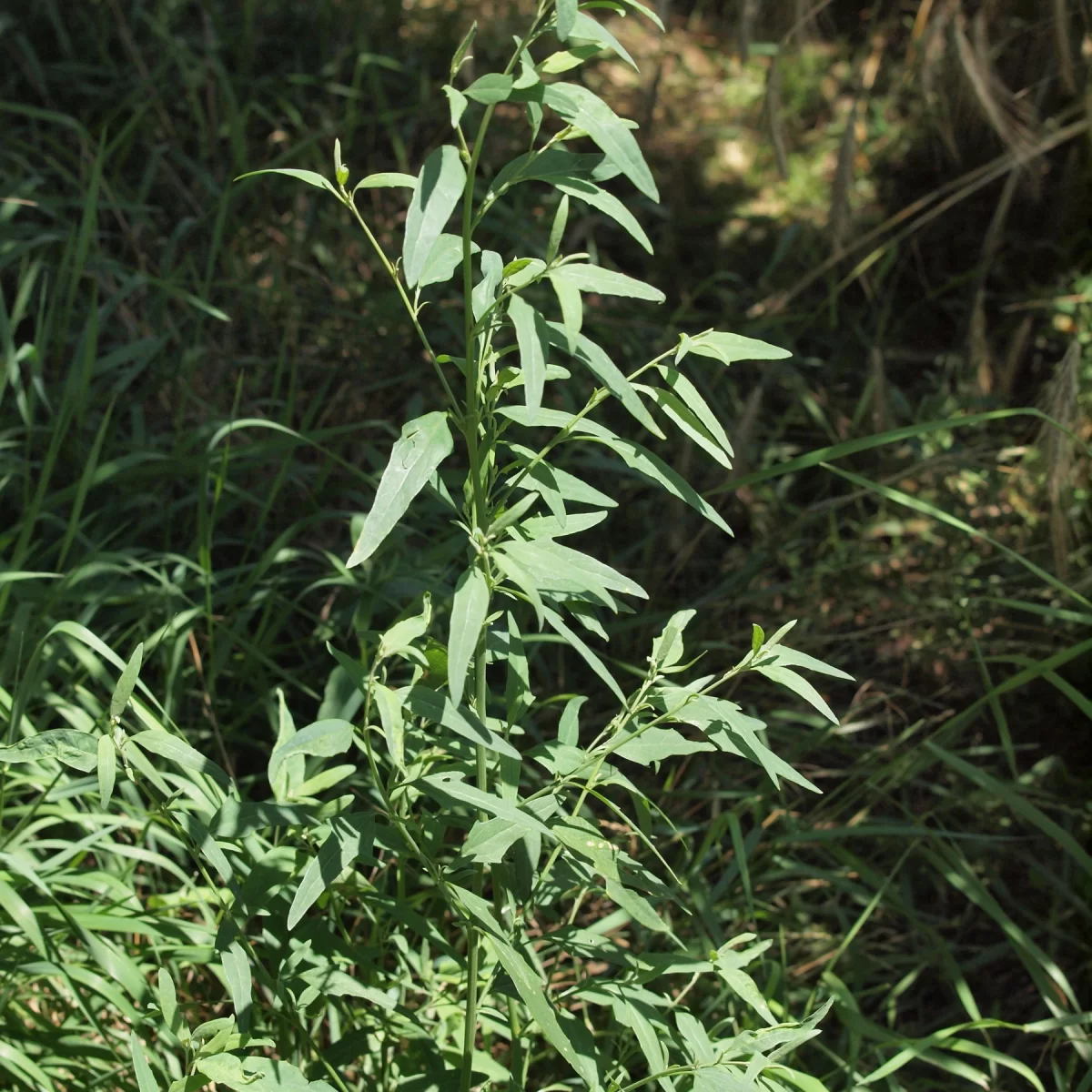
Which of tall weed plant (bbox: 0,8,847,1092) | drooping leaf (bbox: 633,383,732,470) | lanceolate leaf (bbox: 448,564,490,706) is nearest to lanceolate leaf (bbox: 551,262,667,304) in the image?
tall weed plant (bbox: 0,8,847,1092)

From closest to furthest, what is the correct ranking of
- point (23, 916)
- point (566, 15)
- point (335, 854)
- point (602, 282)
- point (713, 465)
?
point (566, 15), point (602, 282), point (335, 854), point (23, 916), point (713, 465)

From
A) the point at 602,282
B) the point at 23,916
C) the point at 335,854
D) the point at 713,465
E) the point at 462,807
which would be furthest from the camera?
the point at 713,465

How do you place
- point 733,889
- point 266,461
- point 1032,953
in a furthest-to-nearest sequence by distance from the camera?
1. point 266,461
2. point 733,889
3. point 1032,953

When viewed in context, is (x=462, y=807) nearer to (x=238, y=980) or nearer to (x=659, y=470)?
(x=238, y=980)

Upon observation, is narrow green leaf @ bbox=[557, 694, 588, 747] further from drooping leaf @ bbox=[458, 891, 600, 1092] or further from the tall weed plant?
drooping leaf @ bbox=[458, 891, 600, 1092]

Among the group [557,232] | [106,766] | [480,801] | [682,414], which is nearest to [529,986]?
[480,801]

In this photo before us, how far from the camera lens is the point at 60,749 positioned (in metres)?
1.06

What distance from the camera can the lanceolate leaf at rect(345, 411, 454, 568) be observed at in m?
0.88

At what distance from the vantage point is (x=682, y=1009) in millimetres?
1188

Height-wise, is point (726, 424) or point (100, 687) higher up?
point (726, 424)

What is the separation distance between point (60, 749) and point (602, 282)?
0.60 meters

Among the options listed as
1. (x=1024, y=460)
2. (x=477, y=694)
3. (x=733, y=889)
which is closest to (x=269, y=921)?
(x=477, y=694)

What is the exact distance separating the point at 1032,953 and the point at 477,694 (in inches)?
38.2

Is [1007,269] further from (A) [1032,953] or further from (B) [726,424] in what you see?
(A) [1032,953]
